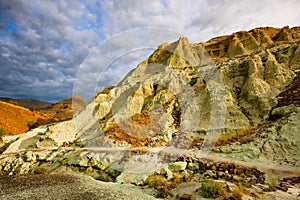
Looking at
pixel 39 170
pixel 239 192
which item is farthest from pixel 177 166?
pixel 39 170

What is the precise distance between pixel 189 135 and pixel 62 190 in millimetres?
13249

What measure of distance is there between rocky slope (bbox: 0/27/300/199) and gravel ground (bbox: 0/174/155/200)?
1.93 meters

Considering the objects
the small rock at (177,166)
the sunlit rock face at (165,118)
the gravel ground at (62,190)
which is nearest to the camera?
the gravel ground at (62,190)

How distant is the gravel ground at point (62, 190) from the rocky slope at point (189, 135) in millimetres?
1933

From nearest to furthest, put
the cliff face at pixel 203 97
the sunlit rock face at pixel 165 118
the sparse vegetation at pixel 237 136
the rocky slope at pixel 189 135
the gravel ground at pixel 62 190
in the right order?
the gravel ground at pixel 62 190
the rocky slope at pixel 189 135
the sunlit rock face at pixel 165 118
the sparse vegetation at pixel 237 136
the cliff face at pixel 203 97

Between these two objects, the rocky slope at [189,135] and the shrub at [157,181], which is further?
the rocky slope at [189,135]

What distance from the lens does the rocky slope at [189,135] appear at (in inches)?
494

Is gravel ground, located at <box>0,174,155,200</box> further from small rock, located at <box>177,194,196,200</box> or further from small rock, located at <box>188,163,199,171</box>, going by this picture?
small rock, located at <box>188,163,199,171</box>

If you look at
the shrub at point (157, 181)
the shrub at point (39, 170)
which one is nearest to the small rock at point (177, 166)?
the shrub at point (157, 181)

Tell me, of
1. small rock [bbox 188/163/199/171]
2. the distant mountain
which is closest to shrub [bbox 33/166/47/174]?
the distant mountain

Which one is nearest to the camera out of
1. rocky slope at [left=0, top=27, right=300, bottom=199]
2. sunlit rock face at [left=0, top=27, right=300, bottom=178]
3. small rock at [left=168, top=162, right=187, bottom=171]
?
rocky slope at [left=0, top=27, right=300, bottom=199]

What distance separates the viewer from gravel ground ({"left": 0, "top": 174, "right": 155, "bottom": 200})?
9000mm

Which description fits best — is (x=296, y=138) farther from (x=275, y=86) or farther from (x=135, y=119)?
(x=135, y=119)

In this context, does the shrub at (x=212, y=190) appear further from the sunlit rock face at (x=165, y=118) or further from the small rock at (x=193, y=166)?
the sunlit rock face at (x=165, y=118)
